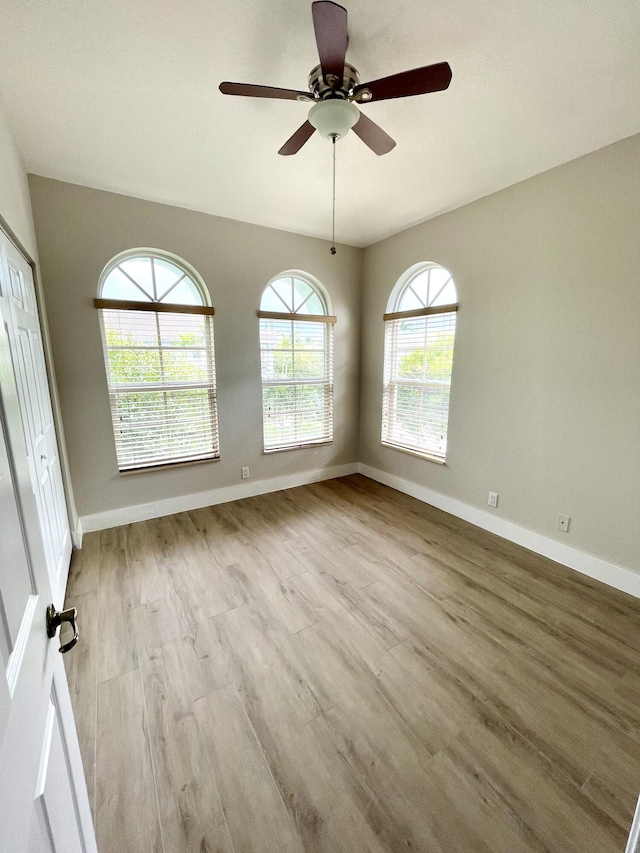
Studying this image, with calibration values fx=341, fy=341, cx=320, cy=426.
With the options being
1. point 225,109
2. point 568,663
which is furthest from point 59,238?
point 568,663

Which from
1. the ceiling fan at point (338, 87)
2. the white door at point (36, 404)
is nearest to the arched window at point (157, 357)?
the white door at point (36, 404)

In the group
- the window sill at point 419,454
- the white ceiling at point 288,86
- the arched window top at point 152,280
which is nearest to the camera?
the white ceiling at point 288,86

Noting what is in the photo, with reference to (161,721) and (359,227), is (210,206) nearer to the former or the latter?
(359,227)

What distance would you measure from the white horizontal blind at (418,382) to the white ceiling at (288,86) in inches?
45.2

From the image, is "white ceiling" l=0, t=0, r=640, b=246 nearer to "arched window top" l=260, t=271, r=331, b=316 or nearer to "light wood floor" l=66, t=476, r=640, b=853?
"arched window top" l=260, t=271, r=331, b=316

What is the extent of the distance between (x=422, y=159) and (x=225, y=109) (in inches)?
49.5

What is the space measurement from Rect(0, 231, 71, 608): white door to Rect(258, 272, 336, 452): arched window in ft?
5.93

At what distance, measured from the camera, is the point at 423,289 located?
3428mm

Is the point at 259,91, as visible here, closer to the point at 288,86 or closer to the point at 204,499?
the point at 288,86

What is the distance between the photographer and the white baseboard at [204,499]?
296 cm

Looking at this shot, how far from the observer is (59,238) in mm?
2553

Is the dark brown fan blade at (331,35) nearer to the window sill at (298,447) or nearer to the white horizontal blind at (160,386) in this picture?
the white horizontal blind at (160,386)

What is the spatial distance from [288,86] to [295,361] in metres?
2.31

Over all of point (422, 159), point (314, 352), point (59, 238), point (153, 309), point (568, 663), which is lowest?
point (568, 663)
